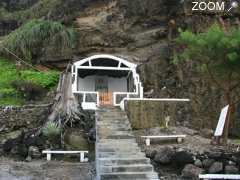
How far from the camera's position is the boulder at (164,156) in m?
16.2

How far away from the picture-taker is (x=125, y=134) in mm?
17688

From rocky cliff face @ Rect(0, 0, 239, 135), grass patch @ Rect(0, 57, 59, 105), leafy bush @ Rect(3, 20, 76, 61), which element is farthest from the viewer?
leafy bush @ Rect(3, 20, 76, 61)

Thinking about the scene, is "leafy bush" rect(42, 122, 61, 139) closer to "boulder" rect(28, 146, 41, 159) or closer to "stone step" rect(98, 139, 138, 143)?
"boulder" rect(28, 146, 41, 159)

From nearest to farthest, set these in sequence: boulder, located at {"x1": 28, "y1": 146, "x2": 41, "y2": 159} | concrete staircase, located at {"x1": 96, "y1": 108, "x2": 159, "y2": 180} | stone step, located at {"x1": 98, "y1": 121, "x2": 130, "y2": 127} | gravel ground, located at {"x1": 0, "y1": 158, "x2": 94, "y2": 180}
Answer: concrete staircase, located at {"x1": 96, "y1": 108, "x2": 159, "y2": 180}, gravel ground, located at {"x1": 0, "y1": 158, "x2": 94, "y2": 180}, boulder, located at {"x1": 28, "y1": 146, "x2": 41, "y2": 159}, stone step, located at {"x1": 98, "y1": 121, "x2": 130, "y2": 127}

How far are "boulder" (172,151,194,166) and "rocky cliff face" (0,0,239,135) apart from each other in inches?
331

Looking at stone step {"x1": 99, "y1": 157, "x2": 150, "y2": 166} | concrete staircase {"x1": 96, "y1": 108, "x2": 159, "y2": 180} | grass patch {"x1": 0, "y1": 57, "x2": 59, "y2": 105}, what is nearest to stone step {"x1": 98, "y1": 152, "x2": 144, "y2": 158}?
concrete staircase {"x1": 96, "y1": 108, "x2": 159, "y2": 180}

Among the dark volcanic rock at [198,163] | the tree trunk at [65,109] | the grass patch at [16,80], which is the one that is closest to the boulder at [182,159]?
the dark volcanic rock at [198,163]

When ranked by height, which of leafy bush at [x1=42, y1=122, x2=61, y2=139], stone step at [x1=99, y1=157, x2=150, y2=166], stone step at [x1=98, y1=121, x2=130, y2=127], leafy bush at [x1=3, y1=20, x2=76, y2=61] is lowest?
stone step at [x1=99, y1=157, x2=150, y2=166]

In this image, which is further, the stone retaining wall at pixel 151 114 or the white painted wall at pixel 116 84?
the white painted wall at pixel 116 84

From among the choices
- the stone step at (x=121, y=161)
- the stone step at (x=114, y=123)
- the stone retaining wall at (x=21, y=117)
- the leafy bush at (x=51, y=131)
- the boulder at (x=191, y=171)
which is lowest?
the boulder at (x=191, y=171)

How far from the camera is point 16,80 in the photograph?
2681 centimetres

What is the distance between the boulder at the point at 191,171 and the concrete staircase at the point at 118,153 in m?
1.45

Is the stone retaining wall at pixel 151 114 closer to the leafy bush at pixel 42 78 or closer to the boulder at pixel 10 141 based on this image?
the boulder at pixel 10 141

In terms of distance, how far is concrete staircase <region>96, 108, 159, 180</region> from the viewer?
1384 cm
